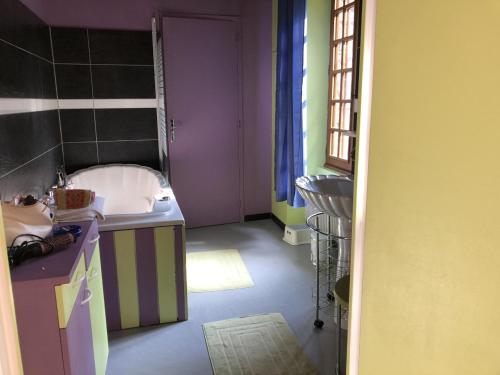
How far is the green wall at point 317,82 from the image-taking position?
10.7ft

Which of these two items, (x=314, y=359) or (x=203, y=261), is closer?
(x=314, y=359)

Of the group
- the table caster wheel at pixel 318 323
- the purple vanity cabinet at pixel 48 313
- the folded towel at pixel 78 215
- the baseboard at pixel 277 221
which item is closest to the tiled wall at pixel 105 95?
the baseboard at pixel 277 221

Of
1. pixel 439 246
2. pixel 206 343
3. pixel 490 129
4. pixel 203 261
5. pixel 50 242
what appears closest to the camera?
pixel 490 129

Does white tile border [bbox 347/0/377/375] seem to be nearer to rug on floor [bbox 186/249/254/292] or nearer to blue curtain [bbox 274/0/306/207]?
rug on floor [bbox 186/249/254/292]

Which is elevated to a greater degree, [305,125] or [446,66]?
[446,66]

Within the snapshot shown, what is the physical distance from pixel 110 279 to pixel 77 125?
200cm

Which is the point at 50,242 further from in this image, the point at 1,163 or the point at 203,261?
the point at 203,261

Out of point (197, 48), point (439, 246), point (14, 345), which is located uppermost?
point (197, 48)

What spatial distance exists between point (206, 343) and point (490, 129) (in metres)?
1.94

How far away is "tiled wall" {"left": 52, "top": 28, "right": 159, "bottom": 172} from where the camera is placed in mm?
3672

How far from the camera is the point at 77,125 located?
3.79 m

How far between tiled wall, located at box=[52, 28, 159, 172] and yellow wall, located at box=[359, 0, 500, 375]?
335cm

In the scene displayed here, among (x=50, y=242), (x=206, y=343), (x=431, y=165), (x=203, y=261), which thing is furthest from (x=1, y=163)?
(x=431, y=165)

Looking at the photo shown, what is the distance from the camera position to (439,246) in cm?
78
